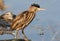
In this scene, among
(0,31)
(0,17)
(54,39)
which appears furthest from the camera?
(54,39)

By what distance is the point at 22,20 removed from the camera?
13.1 ft

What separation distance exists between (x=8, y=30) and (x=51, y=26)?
2.84 ft

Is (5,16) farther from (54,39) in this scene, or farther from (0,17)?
(54,39)

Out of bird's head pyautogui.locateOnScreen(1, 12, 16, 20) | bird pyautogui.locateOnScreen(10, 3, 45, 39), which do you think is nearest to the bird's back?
bird pyautogui.locateOnScreen(10, 3, 45, 39)

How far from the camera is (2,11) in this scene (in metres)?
4.40

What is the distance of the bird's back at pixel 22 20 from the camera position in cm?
394

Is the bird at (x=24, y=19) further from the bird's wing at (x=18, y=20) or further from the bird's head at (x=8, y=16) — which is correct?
the bird's head at (x=8, y=16)

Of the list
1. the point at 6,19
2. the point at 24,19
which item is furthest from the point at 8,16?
the point at 24,19

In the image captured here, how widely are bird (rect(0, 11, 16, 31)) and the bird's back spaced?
3.1 inches

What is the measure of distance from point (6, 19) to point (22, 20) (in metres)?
0.22

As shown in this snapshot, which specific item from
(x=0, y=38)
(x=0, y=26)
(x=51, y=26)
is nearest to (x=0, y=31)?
(x=0, y=26)

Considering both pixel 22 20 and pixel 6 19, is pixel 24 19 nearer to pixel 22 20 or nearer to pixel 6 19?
pixel 22 20

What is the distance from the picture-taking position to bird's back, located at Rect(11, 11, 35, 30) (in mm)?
3936

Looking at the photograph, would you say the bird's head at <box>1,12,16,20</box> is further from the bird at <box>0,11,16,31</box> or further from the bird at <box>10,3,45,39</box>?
the bird at <box>10,3,45,39</box>
